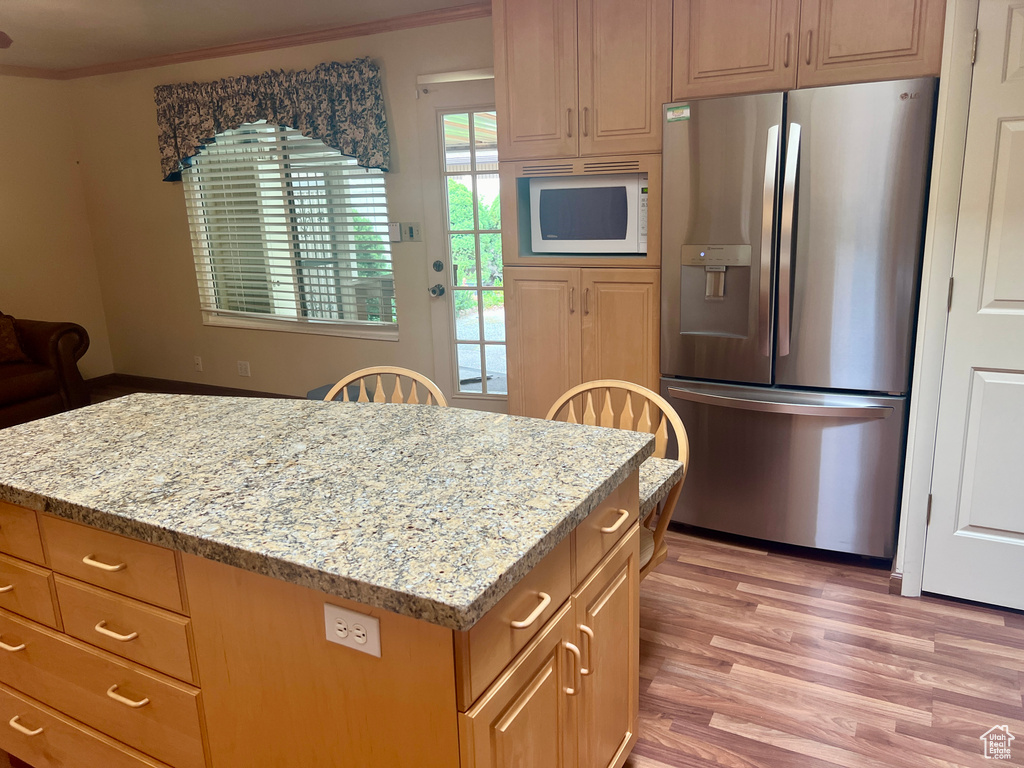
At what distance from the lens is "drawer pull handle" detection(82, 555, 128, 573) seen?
136 cm

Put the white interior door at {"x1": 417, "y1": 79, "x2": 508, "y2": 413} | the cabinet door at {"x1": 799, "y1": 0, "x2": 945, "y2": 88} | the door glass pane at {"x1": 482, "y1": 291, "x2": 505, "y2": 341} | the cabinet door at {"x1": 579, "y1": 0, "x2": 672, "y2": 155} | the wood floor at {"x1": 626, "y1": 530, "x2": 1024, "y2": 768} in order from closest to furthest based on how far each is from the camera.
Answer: the wood floor at {"x1": 626, "y1": 530, "x2": 1024, "y2": 768} → the cabinet door at {"x1": 799, "y1": 0, "x2": 945, "y2": 88} → the cabinet door at {"x1": 579, "y1": 0, "x2": 672, "y2": 155} → the white interior door at {"x1": 417, "y1": 79, "x2": 508, "y2": 413} → the door glass pane at {"x1": 482, "y1": 291, "x2": 505, "y2": 341}

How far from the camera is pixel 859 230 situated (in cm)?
247

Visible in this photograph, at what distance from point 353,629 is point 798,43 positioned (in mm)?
2431

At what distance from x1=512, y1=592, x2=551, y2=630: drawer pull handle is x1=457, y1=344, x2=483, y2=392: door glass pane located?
298 cm

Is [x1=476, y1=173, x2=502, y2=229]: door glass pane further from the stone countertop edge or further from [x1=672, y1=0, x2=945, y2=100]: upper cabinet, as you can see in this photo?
the stone countertop edge

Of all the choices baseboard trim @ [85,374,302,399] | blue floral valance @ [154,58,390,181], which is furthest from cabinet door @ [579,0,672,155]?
baseboard trim @ [85,374,302,399]

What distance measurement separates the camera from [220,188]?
16.7ft

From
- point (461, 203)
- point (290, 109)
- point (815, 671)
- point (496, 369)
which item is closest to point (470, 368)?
point (496, 369)

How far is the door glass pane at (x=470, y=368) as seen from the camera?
13.6 ft

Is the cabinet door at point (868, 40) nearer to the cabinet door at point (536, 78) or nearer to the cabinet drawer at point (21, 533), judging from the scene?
the cabinet door at point (536, 78)

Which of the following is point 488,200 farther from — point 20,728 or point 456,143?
point 20,728

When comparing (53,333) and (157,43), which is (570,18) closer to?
(157,43)

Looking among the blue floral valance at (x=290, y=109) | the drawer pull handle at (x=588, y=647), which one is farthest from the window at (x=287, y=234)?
the drawer pull handle at (x=588, y=647)

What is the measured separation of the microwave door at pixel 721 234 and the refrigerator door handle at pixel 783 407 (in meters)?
0.08
